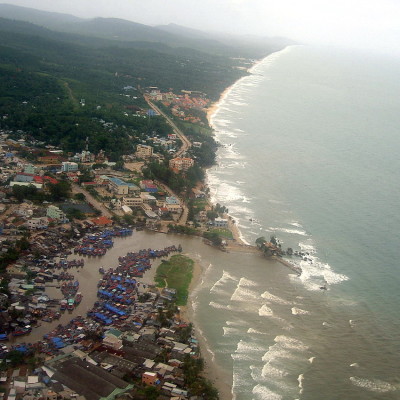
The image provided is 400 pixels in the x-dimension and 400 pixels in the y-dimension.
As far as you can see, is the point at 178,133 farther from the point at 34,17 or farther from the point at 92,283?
the point at 34,17

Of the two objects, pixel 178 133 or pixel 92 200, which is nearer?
pixel 92 200

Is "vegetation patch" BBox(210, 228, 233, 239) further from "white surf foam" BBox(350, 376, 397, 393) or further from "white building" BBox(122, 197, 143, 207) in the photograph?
"white surf foam" BBox(350, 376, 397, 393)

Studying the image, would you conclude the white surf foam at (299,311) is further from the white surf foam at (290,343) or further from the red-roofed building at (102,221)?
the red-roofed building at (102,221)

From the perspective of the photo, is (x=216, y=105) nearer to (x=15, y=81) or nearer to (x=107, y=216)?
(x=15, y=81)

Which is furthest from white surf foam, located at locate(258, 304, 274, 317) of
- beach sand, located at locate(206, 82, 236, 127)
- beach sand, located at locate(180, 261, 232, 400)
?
beach sand, located at locate(206, 82, 236, 127)

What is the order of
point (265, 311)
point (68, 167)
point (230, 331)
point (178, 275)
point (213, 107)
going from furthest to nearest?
1. point (213, 107)
2. point (68, 167)
3. point (178, 275)
4. point (265, 311)
5. point (230, 331)

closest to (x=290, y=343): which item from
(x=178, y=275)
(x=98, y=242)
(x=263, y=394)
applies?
(x=263, y=394)
